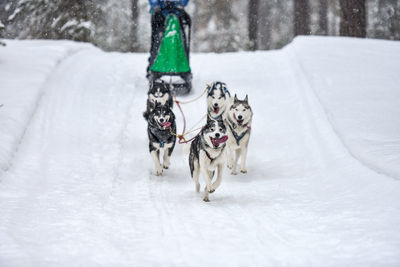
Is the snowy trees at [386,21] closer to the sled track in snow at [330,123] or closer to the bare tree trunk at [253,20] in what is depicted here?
the bare tree trunk at [253,20]

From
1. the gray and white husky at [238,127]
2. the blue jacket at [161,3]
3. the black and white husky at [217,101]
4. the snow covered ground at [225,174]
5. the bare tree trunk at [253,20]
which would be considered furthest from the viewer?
the bare tree trunk at [253,20]

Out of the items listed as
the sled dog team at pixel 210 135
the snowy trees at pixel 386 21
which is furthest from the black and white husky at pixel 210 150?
the snowy trees at pixel 386 21

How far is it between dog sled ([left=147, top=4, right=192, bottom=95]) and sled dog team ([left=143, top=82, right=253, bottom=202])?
2.94 meters

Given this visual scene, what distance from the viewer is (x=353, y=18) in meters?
14.6

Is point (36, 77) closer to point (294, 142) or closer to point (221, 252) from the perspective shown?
point (294, 142)

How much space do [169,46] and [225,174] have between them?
4.63 m

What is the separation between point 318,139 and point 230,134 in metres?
1.94

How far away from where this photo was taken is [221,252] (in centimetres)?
396

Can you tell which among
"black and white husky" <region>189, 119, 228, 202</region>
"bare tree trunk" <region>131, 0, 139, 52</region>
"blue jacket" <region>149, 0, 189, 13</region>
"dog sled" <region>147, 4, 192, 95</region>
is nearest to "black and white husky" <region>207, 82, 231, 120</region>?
"black and white husky" <region>189, 119, 228, 202</region>

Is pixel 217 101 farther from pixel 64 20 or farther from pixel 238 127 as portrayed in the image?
pixel 64 20

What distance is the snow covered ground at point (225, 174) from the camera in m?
4.04

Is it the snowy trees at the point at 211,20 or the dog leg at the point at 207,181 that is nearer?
the dog leg at the point at 207,181

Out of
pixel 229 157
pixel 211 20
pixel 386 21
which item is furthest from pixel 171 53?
pixel 211 20

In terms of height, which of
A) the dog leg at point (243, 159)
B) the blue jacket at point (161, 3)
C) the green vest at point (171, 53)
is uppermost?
the blue jacket at point (161, 3)
